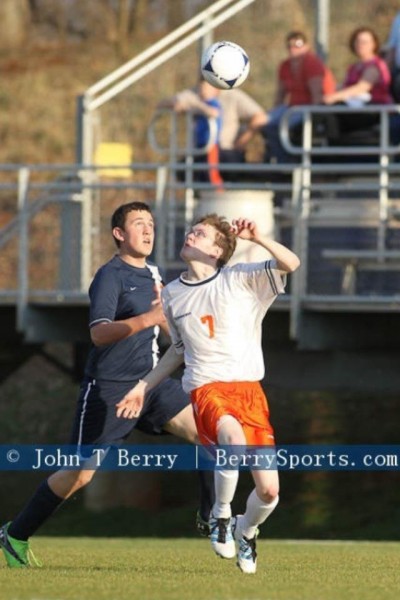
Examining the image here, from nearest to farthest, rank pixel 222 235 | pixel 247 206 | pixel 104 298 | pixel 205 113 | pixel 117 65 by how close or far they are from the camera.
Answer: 1. pixel 222 235
2. pixel 104 298
3. pixel 247 206
4. pixel 205 113
5. pixel 117 65

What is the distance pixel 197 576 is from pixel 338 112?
7235 mm

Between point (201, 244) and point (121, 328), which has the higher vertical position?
point (201, 244)

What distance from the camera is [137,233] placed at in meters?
10.1

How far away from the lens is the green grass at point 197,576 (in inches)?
332

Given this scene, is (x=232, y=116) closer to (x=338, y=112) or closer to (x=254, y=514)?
(x=338, y=112)

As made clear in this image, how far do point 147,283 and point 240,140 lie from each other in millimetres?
6586

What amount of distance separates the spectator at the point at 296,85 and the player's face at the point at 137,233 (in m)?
6.43

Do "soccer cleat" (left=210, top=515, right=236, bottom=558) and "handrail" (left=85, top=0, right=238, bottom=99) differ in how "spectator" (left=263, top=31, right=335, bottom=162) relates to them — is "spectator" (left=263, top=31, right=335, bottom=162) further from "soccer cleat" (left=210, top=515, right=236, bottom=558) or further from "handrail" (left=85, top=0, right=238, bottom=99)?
"soccer cleat" (left=210, top=515, right=236, bottom=558)

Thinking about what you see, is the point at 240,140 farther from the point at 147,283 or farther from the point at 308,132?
the point at 147,283

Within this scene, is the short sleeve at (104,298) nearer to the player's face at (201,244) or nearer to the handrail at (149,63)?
the player's face at (201,244)

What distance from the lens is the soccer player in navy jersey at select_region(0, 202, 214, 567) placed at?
32.7 feet

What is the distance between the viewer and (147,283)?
33.7ft

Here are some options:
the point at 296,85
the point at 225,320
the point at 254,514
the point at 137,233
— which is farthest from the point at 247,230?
the point at 296,85

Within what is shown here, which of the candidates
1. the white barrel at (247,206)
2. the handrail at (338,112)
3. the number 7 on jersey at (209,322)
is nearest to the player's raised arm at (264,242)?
the number 7 on jersey at (209,322)
